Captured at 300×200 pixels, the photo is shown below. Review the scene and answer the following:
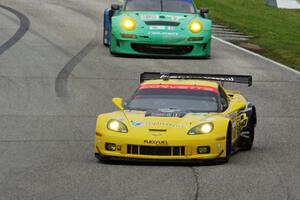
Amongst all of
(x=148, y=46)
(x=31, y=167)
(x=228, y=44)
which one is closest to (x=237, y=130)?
(x=31, y=167)

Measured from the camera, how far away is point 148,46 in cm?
2289

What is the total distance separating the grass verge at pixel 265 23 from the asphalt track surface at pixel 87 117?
3.84 feet

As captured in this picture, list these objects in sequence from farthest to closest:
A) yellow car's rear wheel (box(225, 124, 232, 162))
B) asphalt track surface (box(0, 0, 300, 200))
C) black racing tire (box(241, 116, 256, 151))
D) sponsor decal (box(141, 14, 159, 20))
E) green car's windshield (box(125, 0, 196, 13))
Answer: green car's windshield (box(125, 0, 196, 13))
sponsor decal (box(141, 14, 159, 20))
black racing tire (box(241, 116, 256, 151))
yellow car's rear wheel (box(225, 124, 232, 162))
asphalt track surface (box(0, 0, 300, 200))

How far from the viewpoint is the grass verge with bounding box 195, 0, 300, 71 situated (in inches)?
1007

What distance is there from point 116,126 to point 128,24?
33.7 ft

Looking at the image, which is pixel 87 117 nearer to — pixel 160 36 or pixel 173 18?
pixel 160 36

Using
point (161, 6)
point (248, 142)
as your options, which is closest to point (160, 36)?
point (161, 6)

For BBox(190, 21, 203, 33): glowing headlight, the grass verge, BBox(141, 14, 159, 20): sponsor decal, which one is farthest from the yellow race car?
the grass verge

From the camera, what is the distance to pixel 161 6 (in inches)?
932

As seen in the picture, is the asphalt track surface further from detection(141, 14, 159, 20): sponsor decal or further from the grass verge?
the grass verge

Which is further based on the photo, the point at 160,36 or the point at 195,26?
the point at 195,26

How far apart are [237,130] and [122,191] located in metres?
3.45

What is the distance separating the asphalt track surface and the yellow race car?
7.3 inches

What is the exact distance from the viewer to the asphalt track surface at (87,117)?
10.8m
